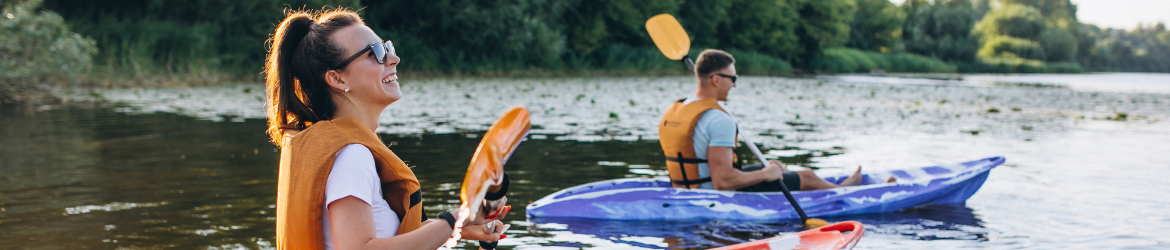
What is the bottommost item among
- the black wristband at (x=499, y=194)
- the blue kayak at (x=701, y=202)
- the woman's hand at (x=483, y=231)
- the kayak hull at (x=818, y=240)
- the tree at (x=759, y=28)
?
the blue kayak at (x=701, y=202)

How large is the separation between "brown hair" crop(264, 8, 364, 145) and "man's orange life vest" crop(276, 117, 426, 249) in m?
0.06

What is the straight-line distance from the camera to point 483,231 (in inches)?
69.3

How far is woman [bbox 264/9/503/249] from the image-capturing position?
168 cm

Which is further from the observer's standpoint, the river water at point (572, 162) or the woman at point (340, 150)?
the river water at point (572, 162)

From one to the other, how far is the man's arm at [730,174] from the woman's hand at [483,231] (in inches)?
139

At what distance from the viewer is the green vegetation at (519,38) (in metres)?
17.6

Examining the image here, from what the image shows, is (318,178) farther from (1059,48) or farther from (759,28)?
(1059,48)

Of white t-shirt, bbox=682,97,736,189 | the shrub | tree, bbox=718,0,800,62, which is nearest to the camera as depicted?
white t-shirt, bbox=682,97,736,189

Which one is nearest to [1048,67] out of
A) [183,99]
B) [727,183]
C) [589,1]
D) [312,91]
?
[589,1]

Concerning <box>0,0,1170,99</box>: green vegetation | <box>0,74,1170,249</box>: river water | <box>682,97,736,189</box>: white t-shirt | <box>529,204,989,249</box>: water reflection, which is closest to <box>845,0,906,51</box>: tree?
<box>0,0,1170,99</box>: green vegetation

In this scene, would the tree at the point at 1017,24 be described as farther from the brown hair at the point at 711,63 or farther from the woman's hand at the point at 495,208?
the woman's hand at the point at 495,208

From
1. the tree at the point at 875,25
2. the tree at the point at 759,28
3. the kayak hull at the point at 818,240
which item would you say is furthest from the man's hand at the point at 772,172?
the tree at the point at 875,25

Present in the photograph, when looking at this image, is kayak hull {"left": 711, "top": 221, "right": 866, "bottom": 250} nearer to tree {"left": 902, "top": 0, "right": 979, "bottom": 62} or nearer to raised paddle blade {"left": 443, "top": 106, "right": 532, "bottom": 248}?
raised paddle blade {"left": 443, "top": 106, "right": 532, "bottom": 248}

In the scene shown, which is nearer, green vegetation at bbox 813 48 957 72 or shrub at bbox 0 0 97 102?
shrub at bbox 0 0 97 102
